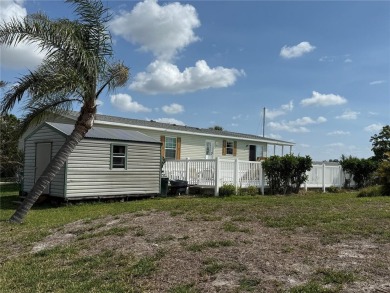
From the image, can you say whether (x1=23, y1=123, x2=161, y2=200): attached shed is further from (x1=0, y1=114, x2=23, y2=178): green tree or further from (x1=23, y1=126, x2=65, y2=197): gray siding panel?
(x1=0, y1=114, x2=23, y2=178): green tree

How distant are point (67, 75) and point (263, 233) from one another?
5.57 m

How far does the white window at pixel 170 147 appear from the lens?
73.2 feet

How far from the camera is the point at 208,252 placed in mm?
5789

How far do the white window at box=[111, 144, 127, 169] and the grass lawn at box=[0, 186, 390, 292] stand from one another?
609 cm

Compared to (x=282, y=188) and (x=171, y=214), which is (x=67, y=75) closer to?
(x=171, y=214)

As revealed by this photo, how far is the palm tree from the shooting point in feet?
30.7

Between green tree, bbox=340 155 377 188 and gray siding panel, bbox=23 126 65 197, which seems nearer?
gray siding panel, bbox=23 126 65 197

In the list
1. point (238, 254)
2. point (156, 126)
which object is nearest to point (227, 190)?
point (156, 126)

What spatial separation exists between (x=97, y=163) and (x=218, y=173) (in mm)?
4883

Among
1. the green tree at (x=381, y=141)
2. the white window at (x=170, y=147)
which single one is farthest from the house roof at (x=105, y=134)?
the green tree at (x=381, y=141)

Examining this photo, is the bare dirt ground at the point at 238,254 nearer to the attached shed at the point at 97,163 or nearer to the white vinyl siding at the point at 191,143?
the attached shed at the point at 97,163

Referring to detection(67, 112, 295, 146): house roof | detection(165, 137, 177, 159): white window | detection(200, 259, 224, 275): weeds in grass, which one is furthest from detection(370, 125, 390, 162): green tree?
detection(200, 259, 224, 275): weeds in grass

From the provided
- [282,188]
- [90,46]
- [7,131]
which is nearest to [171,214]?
[90,46]

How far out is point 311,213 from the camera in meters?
8.18
